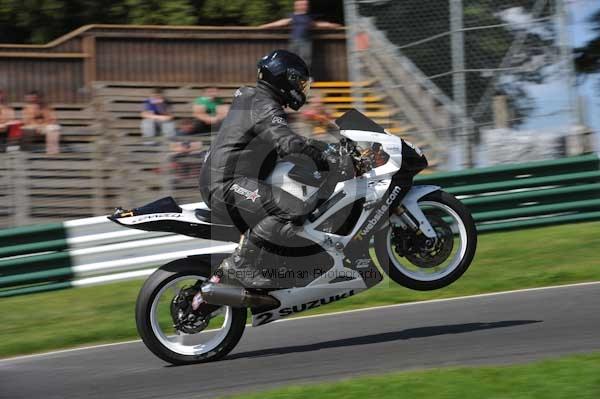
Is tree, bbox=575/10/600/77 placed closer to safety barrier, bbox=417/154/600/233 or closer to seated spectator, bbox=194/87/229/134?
safety barrier, bbox=417/154/600/233

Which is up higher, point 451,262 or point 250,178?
point 250,178

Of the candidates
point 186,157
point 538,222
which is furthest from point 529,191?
point 186,157

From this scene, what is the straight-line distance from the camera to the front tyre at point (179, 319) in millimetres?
6789

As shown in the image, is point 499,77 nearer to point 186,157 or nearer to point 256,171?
point 186,157

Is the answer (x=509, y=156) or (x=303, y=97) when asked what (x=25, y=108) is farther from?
(x=303, y=97)

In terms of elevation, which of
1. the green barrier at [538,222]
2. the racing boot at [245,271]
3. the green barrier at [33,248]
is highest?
the racing boot at [245,271]

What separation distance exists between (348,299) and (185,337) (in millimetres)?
2291

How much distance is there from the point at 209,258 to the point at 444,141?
5.37 m

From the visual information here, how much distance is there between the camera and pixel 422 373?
583 centimetres

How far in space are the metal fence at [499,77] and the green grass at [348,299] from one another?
4.60 ft

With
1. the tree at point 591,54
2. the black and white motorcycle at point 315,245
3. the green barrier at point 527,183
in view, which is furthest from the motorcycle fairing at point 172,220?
the tree at point 591,54

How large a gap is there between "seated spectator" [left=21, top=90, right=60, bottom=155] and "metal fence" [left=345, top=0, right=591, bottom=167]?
469 cm

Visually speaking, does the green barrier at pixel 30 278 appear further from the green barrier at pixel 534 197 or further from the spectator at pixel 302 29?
the spectator at pixel 302 29

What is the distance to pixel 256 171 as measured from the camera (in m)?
6.82
